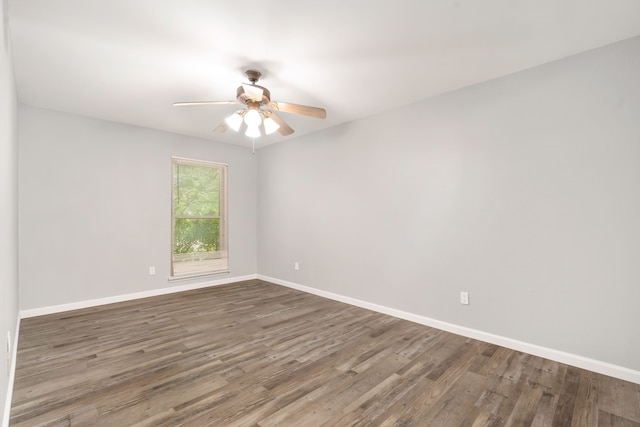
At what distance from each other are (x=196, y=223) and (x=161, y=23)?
11.5 feet

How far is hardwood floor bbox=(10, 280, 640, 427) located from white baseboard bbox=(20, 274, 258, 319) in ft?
0.66

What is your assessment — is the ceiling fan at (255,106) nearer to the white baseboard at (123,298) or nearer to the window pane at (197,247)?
the window pane at (197,247)

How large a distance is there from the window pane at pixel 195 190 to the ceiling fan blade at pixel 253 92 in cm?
280

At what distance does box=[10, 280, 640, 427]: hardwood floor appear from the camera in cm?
182

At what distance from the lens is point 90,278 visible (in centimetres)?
398

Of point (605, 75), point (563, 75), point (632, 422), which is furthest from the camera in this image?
point (563, 75)

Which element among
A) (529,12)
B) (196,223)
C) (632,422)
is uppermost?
(529,12)

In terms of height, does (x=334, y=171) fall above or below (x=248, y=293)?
above

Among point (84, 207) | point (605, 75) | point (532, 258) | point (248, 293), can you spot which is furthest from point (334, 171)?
point (84, 207)

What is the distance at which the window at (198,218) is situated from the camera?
4.89 meters

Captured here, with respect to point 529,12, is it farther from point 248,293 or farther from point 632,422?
point 248,293

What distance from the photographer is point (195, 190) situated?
5133mm

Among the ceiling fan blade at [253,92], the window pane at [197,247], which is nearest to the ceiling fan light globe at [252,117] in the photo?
the ceiling fan blade at [253,92]

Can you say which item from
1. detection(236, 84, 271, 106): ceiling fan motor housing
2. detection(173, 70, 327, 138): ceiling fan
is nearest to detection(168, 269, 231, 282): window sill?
detection(173, 70, 327, 138): ceiling fan
